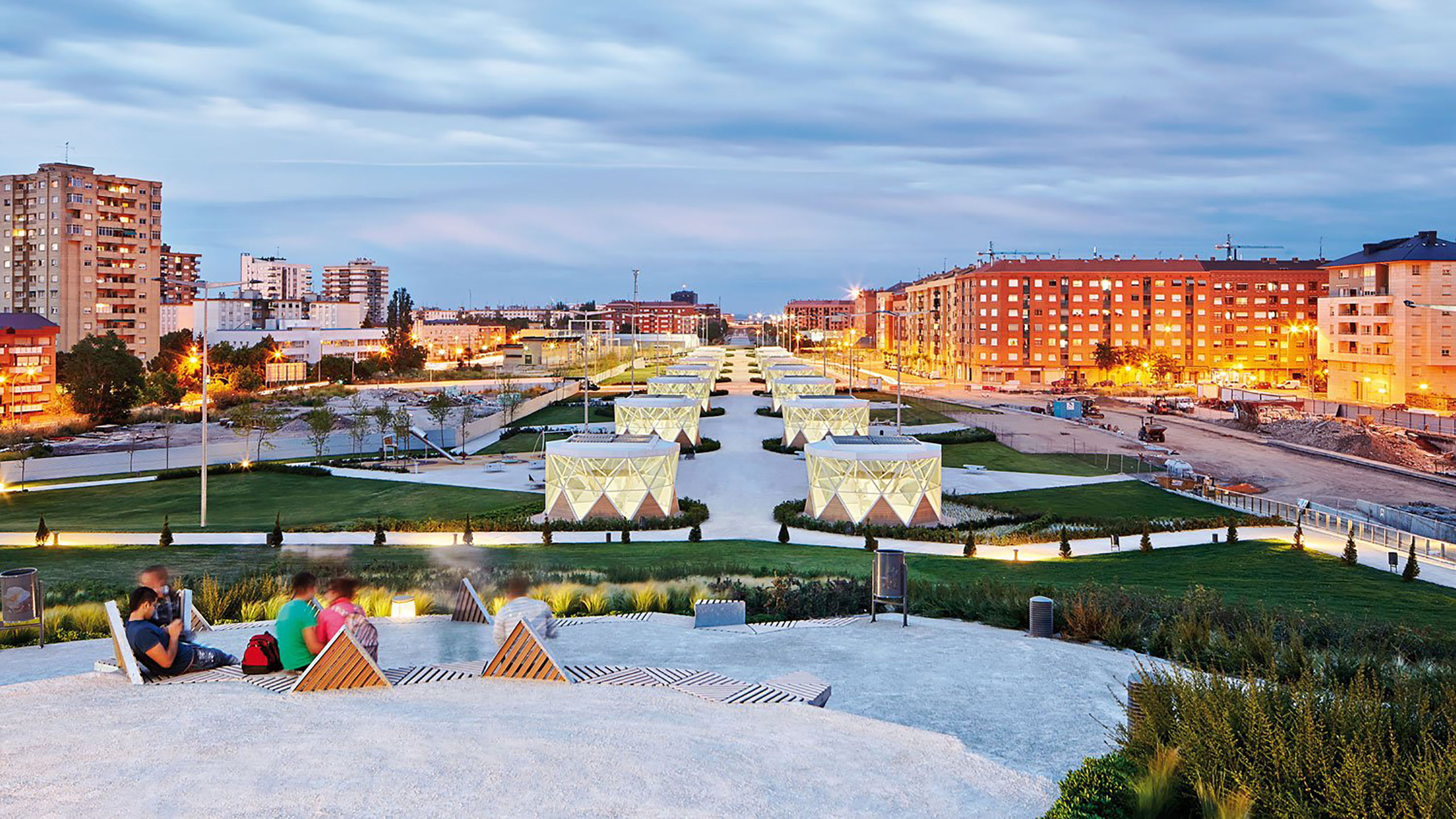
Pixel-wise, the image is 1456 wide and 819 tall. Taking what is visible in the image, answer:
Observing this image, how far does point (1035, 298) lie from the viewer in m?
131

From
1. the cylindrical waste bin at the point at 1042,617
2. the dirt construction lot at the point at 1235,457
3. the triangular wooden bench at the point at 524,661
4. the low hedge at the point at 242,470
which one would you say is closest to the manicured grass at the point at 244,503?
the low hedge at the point at 242,470

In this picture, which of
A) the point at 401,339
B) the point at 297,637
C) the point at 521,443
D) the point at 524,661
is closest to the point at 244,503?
the point at 521,443

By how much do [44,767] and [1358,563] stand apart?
95.4 ft

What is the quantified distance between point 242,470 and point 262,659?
41.4 metres

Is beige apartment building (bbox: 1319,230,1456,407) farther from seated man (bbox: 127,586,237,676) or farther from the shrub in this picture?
seated man (bbox: 127,586,237,676)

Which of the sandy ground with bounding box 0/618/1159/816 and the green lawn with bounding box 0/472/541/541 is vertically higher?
the sandy ground with bounding box 0/618/1159/816

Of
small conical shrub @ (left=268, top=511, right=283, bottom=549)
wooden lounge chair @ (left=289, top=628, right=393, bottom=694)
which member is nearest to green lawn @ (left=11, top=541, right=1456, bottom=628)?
small conical shrub @ (left=268, top=511, right=283, bottom=549)

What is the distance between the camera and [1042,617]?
587 inches

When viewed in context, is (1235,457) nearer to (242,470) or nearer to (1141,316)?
(242,470)

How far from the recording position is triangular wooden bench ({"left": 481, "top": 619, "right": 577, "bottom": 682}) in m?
10.7

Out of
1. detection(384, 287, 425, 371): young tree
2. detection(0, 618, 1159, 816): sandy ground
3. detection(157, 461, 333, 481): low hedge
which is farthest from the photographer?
detection(384, 287, 425, 371): young tree

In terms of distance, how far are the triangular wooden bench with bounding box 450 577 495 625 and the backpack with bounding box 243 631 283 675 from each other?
358cm

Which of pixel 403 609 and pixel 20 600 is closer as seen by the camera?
pixel 20 600

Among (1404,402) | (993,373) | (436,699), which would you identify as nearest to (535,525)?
(436,699)
